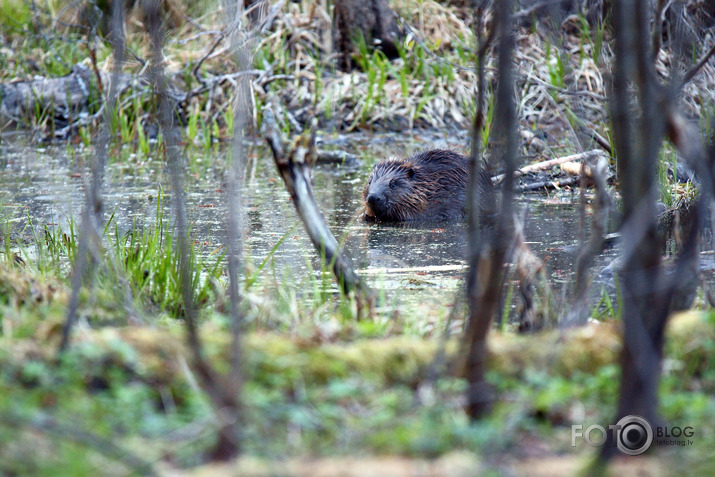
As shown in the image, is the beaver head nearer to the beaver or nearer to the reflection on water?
the beaver

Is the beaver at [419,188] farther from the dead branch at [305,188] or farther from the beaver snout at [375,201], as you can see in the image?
the dead branch at [305,188]

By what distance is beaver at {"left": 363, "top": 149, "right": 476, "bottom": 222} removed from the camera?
19.4 feet

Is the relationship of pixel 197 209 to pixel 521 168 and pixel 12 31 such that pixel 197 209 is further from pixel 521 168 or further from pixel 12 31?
pixel 12 31

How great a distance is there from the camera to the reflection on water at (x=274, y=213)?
449 cm

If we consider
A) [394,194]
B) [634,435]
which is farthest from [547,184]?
[634,435]

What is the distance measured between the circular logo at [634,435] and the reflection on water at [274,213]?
139 centimetres

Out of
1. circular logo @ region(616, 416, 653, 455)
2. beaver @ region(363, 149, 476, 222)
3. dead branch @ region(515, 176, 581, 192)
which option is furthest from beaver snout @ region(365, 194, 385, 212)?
circular logo @ region(616, 416, 653, 455)

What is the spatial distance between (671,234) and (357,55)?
6.57 meters

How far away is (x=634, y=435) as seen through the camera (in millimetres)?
1923

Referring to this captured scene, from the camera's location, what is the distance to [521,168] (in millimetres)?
6844

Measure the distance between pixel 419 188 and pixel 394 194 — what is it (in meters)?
0.25

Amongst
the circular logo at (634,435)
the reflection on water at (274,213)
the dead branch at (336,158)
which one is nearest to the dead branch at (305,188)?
the reflection on water at (274,213)

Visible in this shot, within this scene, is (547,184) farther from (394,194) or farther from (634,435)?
(634,435)

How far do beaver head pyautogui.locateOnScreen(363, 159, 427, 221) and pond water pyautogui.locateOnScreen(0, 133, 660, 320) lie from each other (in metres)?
0.14
